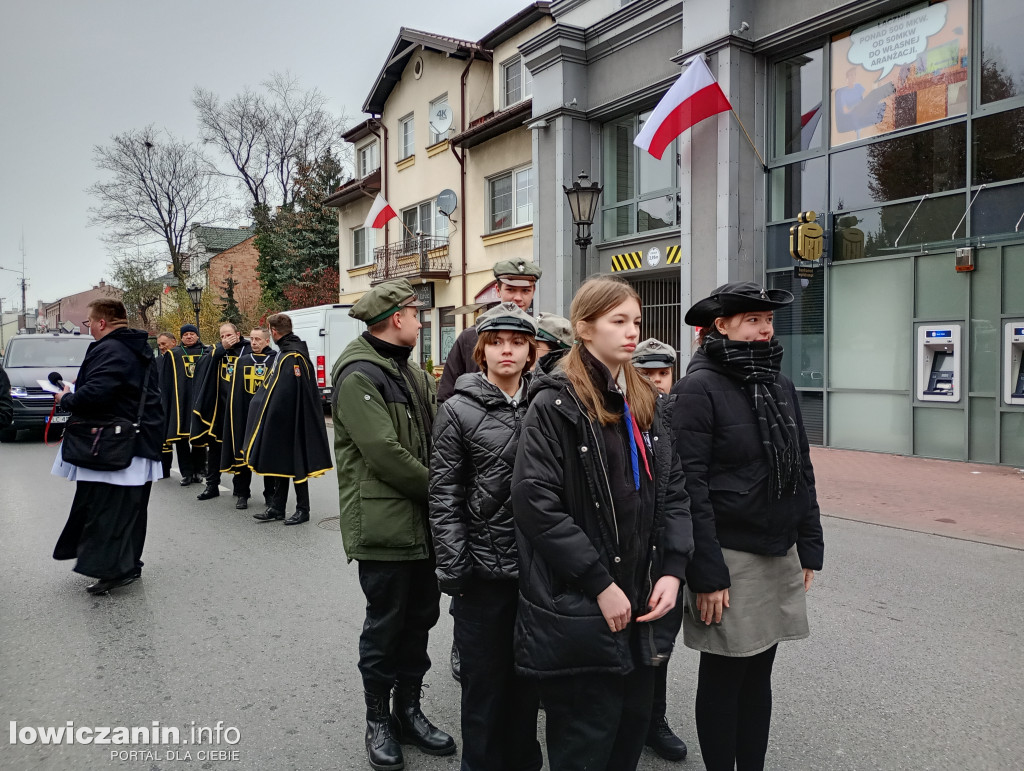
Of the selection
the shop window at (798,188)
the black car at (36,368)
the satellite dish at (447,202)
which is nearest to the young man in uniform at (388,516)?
the shop window at (798,188)

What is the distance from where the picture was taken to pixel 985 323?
10516 mm

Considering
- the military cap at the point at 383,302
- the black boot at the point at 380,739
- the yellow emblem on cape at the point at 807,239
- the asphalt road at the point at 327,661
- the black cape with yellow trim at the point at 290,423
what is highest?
the yellow emblem on cape at the point at 807,239

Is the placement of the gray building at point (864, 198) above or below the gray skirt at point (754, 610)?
above

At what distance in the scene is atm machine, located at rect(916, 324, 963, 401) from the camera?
10766 millimetres

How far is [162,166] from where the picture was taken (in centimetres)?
4206

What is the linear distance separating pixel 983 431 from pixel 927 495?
263 centimetres

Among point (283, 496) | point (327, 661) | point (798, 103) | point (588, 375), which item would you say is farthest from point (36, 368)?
point (588, 375)

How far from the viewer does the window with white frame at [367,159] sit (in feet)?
89.3

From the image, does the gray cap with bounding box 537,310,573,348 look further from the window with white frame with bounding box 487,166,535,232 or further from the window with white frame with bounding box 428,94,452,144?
the window with white frame with bounding box 428,94,452,144

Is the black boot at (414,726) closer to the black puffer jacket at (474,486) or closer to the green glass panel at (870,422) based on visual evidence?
the black puffer jacket at (474,486)

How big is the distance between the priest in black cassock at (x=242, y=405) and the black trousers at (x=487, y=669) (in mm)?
6036

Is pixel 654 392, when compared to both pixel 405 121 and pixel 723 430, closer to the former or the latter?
pixel 723 430

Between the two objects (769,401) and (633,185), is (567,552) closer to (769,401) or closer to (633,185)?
(769,401)

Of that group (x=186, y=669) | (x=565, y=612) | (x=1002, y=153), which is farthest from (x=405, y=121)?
(x=565, y=612)
